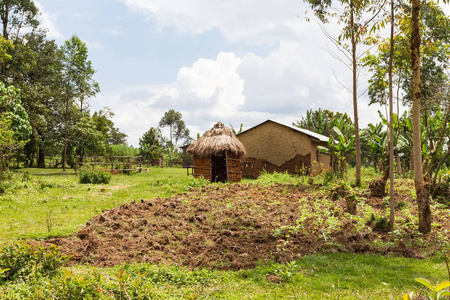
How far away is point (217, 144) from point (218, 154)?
2.52ft

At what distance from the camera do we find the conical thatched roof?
17.1 m

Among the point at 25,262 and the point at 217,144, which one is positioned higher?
the point at 217,144

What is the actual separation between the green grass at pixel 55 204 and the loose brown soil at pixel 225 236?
Result: 38.4 inches

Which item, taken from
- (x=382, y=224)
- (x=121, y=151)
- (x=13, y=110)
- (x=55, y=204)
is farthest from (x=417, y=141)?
(x=121, y=151)

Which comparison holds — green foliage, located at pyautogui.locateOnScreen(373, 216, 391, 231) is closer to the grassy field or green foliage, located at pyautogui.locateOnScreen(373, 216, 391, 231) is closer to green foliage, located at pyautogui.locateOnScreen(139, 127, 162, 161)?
the grassy field

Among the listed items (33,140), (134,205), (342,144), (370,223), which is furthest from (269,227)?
(33,140)

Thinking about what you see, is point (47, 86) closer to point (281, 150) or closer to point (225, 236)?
point (281, 150)

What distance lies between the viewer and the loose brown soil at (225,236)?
19.1 feet

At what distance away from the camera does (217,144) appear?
674 inches

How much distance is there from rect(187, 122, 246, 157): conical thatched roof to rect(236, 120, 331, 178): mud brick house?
4.02m

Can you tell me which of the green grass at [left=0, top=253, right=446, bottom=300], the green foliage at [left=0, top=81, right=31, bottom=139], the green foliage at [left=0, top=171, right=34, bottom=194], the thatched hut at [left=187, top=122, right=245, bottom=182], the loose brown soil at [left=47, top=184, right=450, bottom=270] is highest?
the green foliage at [left=0, top=81, right=31, bottom=139]

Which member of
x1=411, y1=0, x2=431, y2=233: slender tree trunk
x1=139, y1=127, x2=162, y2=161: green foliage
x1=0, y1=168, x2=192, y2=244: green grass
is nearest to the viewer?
x1=411, y1=0, x2=431, y2=233: slender tree trunk

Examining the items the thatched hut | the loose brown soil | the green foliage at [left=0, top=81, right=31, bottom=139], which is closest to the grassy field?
the loose brown soil

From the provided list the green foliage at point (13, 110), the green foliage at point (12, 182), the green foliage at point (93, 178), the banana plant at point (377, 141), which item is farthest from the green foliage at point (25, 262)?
the banana plant at point (377, 141)
